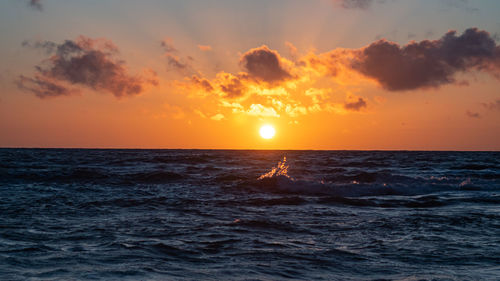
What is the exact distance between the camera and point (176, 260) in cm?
610

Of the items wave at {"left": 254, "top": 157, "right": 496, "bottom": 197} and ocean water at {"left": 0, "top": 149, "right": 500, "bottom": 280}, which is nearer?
ocean water at {"left": 0, "top": 149, "right": 500, "bottom": 280}

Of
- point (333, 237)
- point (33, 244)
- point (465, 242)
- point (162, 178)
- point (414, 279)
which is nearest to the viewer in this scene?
point (414, 279)

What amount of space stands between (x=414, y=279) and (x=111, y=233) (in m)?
5.70

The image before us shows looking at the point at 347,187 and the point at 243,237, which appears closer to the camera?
the point at 243,237

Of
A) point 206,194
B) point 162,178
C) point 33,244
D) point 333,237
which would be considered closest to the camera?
point 33,244

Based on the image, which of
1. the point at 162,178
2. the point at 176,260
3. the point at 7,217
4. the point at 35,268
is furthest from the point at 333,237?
the point at 162,178

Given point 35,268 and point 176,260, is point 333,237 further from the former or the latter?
point 35,268

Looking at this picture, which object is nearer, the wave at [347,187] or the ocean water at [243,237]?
the ocean water at [243,237]

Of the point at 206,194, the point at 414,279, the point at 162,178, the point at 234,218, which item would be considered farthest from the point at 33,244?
the point at 162,178

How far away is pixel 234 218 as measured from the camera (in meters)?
10.0

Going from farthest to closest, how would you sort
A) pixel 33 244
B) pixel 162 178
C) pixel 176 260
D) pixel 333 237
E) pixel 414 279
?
pixel 162 178 → pixel 333 237 → pixel 33 244 → pixel 176 260 → pixel 414 279

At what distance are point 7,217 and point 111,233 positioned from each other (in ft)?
11.5

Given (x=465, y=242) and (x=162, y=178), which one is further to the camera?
(x=162, y=178)

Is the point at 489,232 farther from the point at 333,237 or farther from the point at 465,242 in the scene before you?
the point at 333,237
